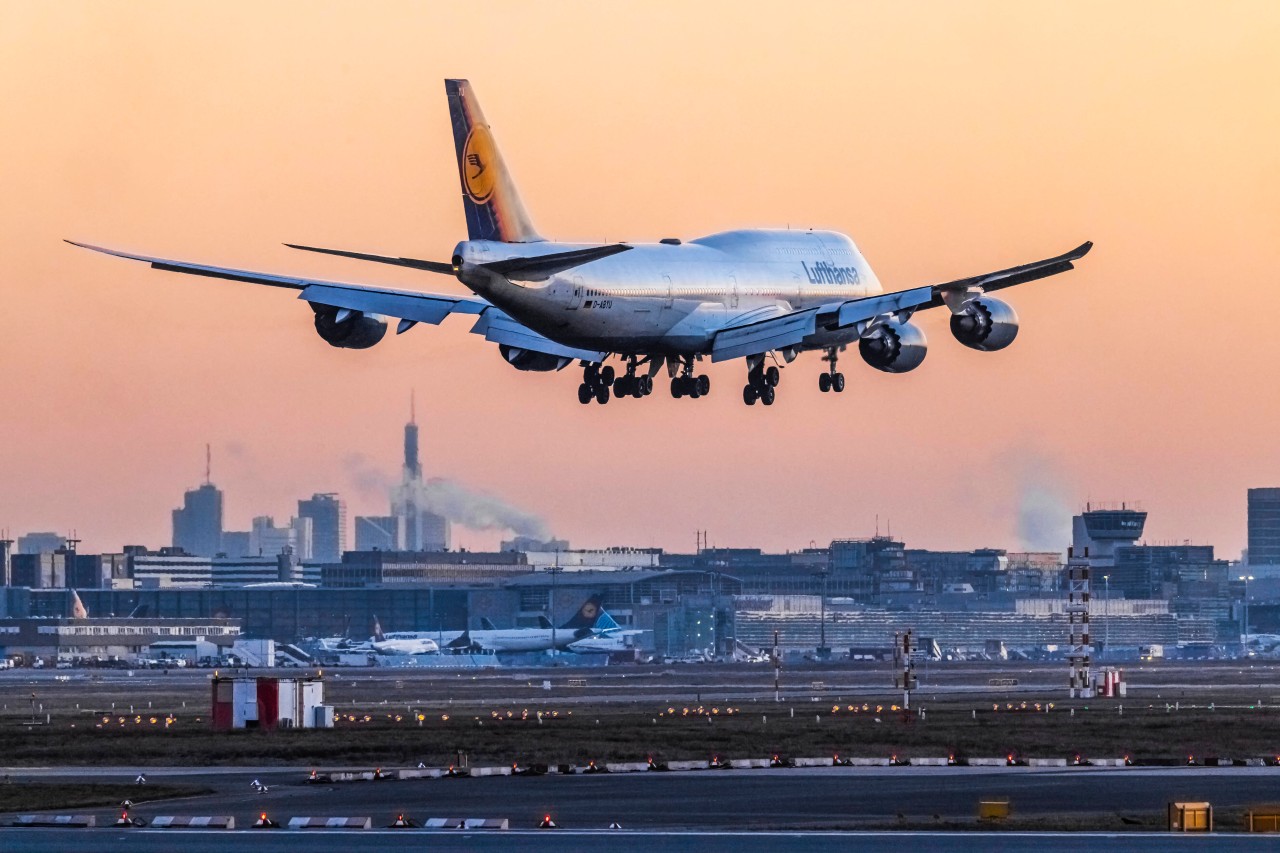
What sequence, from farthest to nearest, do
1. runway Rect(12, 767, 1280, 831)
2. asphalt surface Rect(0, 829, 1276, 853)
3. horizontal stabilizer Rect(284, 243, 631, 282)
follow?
horizontal stabilizer Rect(284, 243, 631, 282) < runway Rect(12, 767, 1280, 831) < asphalt surface Rect(0, 829, 1276, 853)

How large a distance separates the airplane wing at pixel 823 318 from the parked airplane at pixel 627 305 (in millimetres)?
50

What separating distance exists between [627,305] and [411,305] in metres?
7.81

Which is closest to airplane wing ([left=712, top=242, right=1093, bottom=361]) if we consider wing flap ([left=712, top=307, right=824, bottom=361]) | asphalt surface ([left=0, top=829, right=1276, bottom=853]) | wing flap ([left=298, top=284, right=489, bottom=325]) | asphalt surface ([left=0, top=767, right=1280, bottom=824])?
wing flap ([left=712, top=307, right=824, bottom=361])

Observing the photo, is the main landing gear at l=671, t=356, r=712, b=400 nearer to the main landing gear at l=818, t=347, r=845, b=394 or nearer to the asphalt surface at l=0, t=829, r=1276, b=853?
the main landing gear at l=818, t=347, r=845, b=394

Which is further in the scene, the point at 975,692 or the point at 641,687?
the point at 641,687

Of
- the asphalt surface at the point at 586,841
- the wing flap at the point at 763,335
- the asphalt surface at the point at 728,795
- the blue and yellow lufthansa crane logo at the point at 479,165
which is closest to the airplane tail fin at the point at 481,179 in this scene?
the blue and yellow lufthansa crane logo at the point at 479,165

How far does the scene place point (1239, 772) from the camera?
59625 mm

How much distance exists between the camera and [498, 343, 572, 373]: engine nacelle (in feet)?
256

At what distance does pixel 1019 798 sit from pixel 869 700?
57260 millimetres

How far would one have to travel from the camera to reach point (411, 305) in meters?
75.8

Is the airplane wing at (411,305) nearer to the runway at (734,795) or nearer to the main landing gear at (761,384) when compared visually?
the main landing gear at (761,384)

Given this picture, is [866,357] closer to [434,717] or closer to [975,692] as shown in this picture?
[434,717]

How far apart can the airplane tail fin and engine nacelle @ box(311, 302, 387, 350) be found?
6828 millimetres

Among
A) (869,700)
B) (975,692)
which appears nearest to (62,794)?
(869,700)
